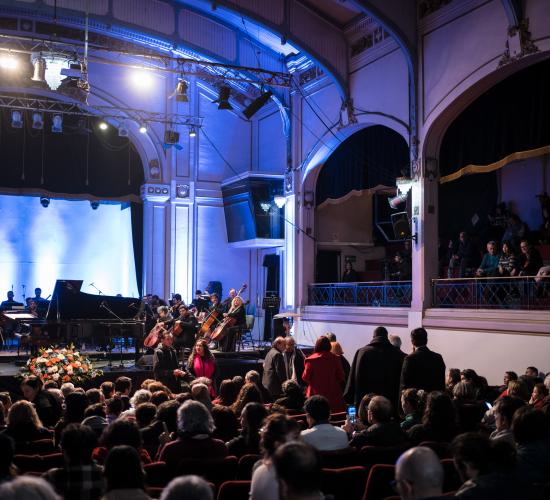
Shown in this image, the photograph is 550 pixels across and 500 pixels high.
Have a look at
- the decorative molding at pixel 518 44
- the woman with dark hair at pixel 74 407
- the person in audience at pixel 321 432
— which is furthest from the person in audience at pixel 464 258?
the woman with dark hair at pixel 74 407

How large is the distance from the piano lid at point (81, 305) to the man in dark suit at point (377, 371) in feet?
24.6

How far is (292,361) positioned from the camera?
31.3ft

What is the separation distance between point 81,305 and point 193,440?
9.58 metres

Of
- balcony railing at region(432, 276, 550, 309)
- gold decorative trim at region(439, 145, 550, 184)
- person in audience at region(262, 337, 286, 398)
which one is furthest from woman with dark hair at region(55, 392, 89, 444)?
gold decorative trim at region(439, 145, 550, 184)

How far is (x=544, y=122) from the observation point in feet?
34.4

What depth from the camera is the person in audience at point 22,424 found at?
4926mm

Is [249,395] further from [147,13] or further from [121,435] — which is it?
[147,13]

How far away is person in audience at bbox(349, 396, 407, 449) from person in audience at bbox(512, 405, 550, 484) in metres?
0.94

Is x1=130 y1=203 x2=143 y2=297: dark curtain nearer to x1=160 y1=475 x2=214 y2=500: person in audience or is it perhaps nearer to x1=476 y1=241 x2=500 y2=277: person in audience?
x1=476 y1=241 x2=500 y2=277: person in audience

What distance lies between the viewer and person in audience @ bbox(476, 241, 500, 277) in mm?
11492

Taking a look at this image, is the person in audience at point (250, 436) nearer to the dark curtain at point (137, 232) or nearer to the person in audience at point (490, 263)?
the person in audience at point (490, 263)

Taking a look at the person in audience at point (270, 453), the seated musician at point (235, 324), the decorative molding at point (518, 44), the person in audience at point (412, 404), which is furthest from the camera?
the seated musician at point (235, 324)

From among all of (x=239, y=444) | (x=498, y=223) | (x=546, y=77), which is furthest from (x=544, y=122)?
(x=239, y=444)

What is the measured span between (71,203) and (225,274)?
5.05 meters
